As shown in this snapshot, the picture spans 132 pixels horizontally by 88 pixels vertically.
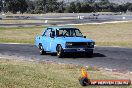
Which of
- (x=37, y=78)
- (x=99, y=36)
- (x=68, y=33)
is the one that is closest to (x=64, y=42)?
(x=68, y=33)

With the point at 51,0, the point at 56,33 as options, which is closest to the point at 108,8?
the point at 51,0

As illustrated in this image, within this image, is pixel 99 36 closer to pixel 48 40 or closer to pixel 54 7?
pixel 48 40

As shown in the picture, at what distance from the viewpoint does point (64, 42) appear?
60.3 feet

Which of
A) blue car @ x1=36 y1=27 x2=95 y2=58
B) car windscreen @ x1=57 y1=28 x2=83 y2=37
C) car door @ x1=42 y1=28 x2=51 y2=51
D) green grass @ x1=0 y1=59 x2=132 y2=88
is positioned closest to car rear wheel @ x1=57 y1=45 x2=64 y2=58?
blue car @ x1=36 y1=27 x2=95 y2=58

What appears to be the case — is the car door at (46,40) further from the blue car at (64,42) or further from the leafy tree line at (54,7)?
the leafy tree line at (54,7)

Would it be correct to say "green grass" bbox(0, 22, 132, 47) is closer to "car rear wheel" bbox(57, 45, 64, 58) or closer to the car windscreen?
the car windscreen

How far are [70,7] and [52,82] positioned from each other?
475 ft

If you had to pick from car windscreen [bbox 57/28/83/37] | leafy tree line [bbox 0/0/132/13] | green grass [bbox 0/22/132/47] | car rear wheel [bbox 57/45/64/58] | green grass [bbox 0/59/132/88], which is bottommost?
leafy tree line [bbox 0/0/132/13]

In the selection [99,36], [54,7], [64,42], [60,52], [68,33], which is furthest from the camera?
[54,7]

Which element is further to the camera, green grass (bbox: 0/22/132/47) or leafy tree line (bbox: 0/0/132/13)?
leafy tree line (bbox: 0/0/132/13)

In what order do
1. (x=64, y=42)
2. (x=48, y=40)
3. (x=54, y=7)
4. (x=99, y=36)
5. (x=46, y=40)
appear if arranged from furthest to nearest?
(x=54, y=7), (x=99, y=36), (x=46, y=40), (x=48, y=40), (x=64, y=42)

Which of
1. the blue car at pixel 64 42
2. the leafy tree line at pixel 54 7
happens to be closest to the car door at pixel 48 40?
the blue car at pixel 64 42

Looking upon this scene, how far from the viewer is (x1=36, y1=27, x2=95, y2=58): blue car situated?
18500mm

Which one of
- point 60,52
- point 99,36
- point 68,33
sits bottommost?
point 99,36
